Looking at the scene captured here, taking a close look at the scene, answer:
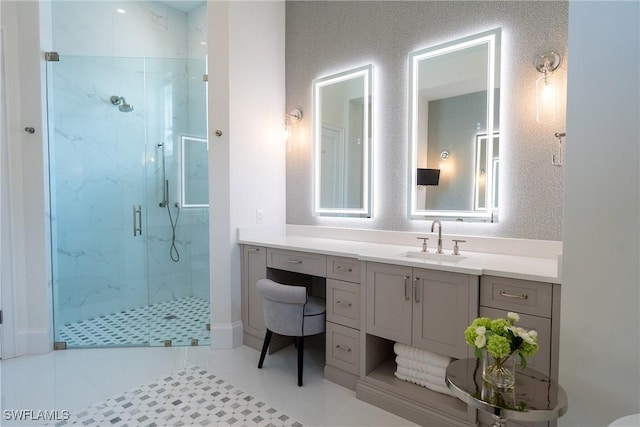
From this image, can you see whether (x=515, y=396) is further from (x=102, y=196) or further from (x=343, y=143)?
(x=102, y=196)

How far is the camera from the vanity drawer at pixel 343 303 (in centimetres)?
218

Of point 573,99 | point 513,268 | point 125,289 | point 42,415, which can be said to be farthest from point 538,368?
point 125,289

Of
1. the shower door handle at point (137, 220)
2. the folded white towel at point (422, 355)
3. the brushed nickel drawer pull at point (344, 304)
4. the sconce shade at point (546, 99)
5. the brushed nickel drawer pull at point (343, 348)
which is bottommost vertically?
the brushed nickel drawer pull at point (343, 348)

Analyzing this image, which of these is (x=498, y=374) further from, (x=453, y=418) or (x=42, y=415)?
(x=42, y=415)

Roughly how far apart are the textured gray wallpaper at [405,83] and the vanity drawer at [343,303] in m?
0.70

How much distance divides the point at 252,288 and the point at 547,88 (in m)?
2.53

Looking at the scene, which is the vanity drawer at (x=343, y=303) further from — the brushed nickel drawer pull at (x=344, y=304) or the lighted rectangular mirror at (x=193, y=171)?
the lighted rectangular mirror at (x=193, y=171)

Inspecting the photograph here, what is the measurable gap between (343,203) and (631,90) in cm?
200

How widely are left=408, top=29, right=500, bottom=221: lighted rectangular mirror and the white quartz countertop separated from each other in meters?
0.31

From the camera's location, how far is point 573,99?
1364 mm

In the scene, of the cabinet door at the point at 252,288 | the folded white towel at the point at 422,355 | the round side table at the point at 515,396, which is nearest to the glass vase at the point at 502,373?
the round side table at the point at 515,396

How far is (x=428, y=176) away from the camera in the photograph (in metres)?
2.48

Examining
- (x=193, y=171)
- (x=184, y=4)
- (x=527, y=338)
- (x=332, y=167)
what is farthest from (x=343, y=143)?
(x=184, y=4)

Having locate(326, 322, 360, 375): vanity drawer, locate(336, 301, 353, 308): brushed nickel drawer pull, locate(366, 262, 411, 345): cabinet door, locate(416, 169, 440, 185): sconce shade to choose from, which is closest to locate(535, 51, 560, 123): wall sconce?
locate(416, 169, 440, 185): sconce shade
